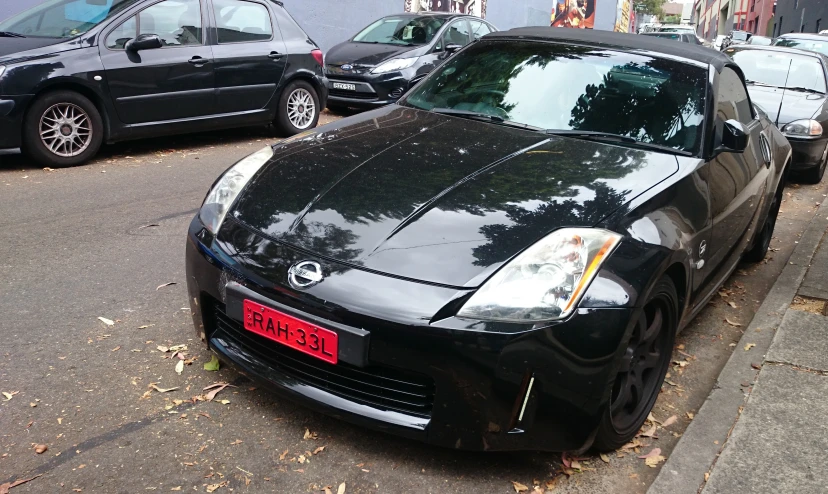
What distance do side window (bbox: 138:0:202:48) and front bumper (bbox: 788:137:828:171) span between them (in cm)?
636

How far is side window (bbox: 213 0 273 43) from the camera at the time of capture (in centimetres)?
816

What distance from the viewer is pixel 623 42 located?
4.18 metres

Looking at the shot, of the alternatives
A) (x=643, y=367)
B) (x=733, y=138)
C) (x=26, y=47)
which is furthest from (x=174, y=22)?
(x=643, y=367)

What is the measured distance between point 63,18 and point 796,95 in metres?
7.83

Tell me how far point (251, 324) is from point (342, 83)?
27.1ft

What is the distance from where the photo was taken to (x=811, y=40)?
15.5 meters

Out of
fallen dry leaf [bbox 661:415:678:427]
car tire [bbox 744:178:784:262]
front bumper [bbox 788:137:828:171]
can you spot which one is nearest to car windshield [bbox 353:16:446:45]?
front bumper [bbox 788:137:828:171]

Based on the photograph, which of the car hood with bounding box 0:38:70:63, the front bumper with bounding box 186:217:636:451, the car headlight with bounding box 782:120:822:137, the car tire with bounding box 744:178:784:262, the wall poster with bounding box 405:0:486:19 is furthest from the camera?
the wall poster with bounding box 405:0:486:19

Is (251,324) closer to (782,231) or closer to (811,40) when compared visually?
(782,231)

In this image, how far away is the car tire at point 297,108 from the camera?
29.2ft

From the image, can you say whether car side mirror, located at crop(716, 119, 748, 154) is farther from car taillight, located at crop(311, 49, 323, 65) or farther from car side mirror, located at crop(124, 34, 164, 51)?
car taillight, located at crop(311, 49, 323, 65)

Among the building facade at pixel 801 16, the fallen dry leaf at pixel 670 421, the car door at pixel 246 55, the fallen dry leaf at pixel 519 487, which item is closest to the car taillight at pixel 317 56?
the car door at pixel 246 55

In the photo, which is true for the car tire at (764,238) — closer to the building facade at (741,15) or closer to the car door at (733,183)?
the car door at (733,183)

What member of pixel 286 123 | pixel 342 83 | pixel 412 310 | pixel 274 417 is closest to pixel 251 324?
pixel 274 417
